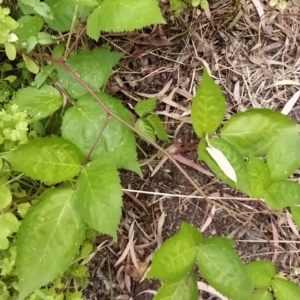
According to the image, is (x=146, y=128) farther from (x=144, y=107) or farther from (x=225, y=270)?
(x=225, y=270)

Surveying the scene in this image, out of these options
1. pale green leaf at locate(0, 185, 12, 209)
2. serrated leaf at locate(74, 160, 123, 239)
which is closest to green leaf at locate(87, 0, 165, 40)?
serrated leaf at locate(74, 160, 123, 239)

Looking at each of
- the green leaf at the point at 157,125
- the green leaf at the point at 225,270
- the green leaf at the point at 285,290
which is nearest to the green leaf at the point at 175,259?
the green leaf at the point at 225,270

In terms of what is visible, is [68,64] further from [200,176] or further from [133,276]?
[133,276]

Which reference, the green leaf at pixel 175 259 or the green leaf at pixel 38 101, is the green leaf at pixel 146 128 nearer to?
the green leaf at pixel 38 101

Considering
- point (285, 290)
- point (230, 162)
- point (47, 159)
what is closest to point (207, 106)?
A: point (230, 162)

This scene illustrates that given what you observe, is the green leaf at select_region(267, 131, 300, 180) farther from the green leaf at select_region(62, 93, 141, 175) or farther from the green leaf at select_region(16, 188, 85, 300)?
the green leaf at select_region(16, 188, 85, 300)

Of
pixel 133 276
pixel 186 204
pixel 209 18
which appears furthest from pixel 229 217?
pixel 209 18
